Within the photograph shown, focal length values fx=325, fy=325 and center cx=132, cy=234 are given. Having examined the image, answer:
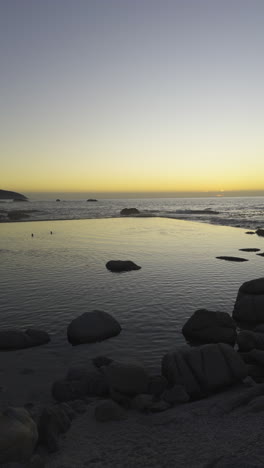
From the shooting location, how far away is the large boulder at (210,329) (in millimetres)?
13594

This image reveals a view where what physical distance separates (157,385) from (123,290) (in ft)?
35.9

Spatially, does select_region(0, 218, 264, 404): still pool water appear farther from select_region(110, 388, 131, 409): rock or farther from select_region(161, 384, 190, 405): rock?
select_region(110, 388, 131, 409): rock

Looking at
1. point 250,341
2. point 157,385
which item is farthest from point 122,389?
point 250,341

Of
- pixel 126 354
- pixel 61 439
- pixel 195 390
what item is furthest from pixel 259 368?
pixel 61 439

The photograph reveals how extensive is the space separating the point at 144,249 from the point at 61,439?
29238mm

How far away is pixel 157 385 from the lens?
1001cm

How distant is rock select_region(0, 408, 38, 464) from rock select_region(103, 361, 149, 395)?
300 cm

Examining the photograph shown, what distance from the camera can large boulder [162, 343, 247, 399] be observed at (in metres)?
9.96

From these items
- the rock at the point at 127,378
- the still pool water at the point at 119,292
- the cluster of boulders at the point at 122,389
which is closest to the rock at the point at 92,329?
the still pool water at the point at 119,292

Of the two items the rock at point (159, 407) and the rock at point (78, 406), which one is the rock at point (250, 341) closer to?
the rock at point (159, 407)

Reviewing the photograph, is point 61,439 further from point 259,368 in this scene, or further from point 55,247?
point 55,247

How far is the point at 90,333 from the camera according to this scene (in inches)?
542

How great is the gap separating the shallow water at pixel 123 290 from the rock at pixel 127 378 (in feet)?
4.76

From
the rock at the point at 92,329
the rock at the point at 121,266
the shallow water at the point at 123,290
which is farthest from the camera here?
the rock at the point at 121,266
